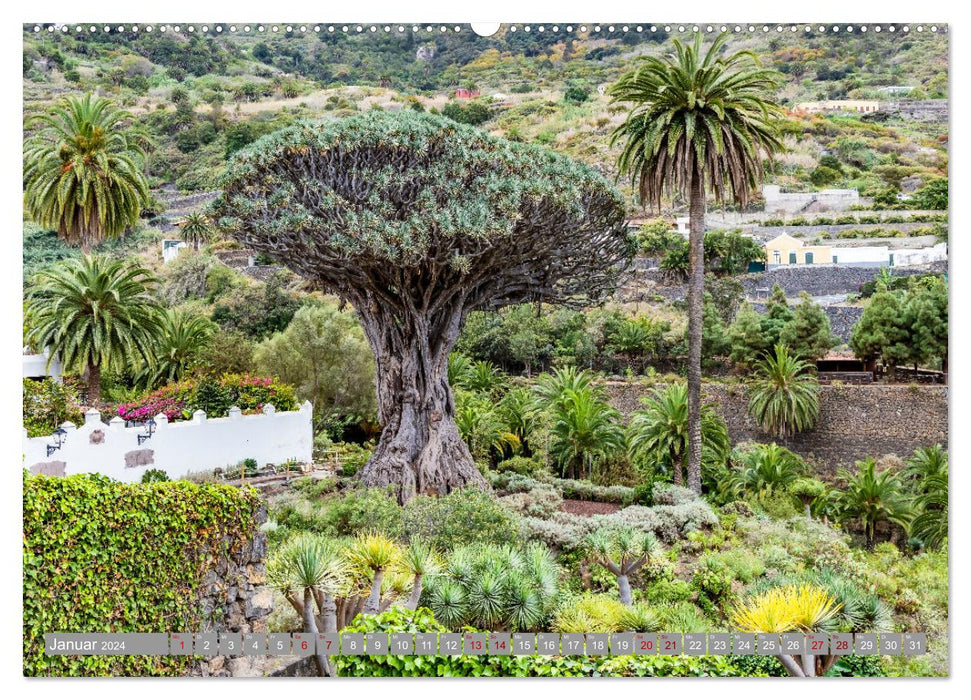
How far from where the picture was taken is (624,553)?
1163 centimetres

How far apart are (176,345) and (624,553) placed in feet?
29.8

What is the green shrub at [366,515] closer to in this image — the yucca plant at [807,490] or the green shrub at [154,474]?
the green shrub at [154,474]

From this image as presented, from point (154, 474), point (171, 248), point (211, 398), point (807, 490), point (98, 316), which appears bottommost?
point (807, 490)

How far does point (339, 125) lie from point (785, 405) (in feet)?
38.2

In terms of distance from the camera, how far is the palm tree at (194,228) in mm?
15297

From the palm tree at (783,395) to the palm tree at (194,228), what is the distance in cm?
1210

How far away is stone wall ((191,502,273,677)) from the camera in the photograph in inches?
355

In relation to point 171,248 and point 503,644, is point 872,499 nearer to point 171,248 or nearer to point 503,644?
point 503,644

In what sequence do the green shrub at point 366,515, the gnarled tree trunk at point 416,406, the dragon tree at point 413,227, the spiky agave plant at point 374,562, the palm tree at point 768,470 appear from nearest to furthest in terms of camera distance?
the spiky agave plant at point 374,562, the green shrub at point 366,515, the dragon tree at point 413,227, the gnarled tree trunk at point 416,406, the palm tree at point 768,470

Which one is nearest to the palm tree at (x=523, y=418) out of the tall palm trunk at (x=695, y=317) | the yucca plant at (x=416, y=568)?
the tall palm trunk at (x=695, y=317)

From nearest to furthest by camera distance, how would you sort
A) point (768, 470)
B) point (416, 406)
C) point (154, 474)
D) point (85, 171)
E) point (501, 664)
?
point (501, 664), point (85, 171), point (154, 474), point (416, 406), point (768, 470)

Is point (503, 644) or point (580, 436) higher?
point (580, 436)

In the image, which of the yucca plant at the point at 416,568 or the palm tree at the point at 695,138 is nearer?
the yucca plant at the point at 416,568

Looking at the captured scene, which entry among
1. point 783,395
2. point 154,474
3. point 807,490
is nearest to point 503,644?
point 154,474
